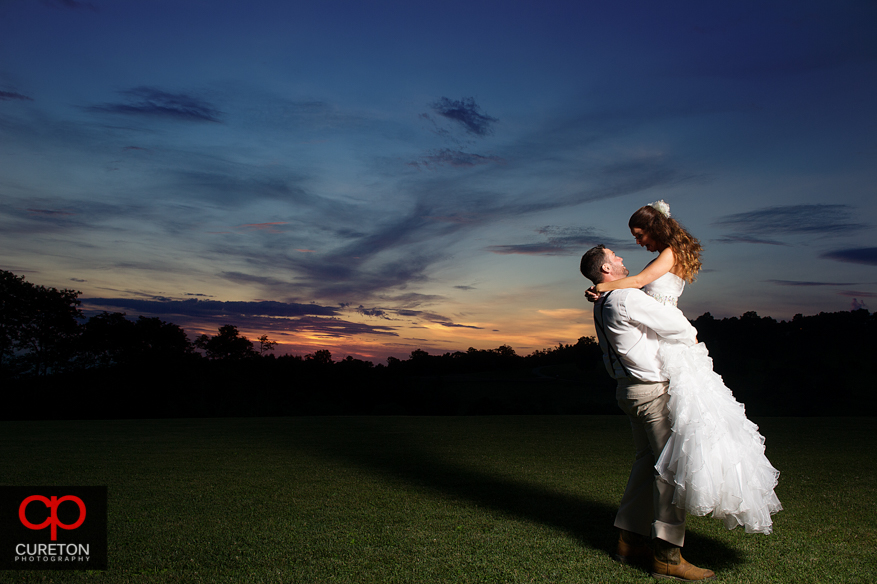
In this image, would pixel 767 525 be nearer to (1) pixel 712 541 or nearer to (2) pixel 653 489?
(2) pixel 653 489

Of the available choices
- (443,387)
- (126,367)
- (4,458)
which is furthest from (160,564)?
(126,367)

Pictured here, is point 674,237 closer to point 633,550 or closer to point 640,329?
point 640,329

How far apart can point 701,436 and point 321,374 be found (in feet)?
88.5

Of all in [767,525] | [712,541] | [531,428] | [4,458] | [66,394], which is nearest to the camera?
[767,525]

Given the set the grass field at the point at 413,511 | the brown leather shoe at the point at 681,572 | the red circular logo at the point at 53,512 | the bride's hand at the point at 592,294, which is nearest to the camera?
the brown leather shoe at the point at 681,572

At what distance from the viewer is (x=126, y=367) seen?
30453 mm

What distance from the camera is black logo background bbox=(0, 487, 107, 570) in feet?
11.8

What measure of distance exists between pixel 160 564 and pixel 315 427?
10.7 m

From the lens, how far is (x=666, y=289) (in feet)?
12.3

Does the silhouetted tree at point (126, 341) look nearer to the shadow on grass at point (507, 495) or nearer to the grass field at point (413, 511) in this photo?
the grass field at point (413, 511)

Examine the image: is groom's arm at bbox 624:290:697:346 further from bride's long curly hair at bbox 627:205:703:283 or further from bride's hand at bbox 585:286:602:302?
bride's long curly hair at bbox 627:205:703:283

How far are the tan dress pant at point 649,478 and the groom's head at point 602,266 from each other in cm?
72

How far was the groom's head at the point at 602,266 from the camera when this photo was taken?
12.5 feet

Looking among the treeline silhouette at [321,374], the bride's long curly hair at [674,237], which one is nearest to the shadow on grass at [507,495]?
the bride's long curly hair at [674,237]
